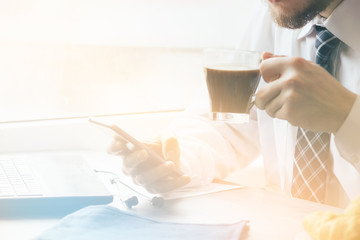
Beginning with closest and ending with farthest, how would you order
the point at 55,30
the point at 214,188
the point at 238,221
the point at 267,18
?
the point at 238,221 → the point at 214,188 → the point at 267,18 → the point at 55,30

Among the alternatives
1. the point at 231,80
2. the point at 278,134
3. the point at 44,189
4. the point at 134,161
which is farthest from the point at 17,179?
the point at 278,134

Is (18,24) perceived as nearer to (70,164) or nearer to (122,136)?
(70,164)

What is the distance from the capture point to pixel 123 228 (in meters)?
0.86

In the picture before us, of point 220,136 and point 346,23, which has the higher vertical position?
point 346,23

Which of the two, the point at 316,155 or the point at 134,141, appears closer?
the point at 134,141

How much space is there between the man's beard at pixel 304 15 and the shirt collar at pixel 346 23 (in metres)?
0.03

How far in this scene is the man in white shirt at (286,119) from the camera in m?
0.95

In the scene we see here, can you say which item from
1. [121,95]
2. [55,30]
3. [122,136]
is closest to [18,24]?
[55,30]

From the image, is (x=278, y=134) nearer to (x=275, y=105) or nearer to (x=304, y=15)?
(x=304, y=15)

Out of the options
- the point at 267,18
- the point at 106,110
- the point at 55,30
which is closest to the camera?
the point at 267,18

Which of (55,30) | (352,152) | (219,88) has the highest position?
(55,30)

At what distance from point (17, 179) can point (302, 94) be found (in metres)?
0.60

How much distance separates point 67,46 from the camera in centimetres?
162

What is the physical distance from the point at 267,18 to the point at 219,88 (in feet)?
1.83
